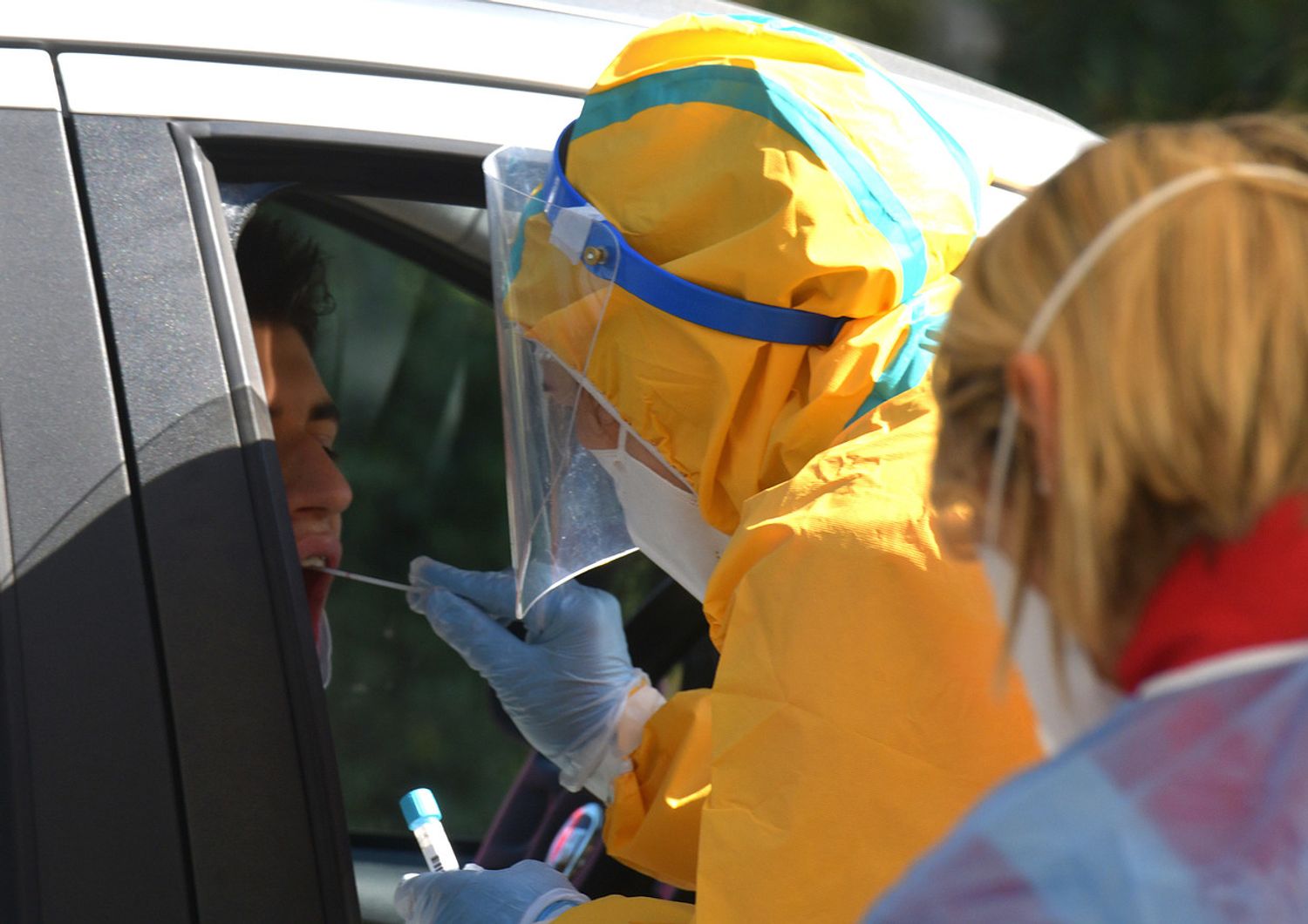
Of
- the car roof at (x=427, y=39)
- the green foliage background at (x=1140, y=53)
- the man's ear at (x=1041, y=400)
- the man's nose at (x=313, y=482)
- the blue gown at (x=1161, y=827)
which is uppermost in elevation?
the green foliage background at (x=1140, y=53)

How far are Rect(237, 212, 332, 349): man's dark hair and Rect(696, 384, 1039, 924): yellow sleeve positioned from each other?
916mm

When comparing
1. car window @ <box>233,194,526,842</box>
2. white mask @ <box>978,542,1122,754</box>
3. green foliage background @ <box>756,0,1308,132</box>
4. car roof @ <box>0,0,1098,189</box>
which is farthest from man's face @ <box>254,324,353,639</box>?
green foliage background @ <box>756,0,1308,132</box>

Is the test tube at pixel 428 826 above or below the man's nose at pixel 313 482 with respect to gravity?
below

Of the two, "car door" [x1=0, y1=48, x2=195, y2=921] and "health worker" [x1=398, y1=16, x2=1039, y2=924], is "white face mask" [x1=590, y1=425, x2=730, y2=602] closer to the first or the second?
"health worker" [x1=398, y1=16, x2=1039, y2=924]

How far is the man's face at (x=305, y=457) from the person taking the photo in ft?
6.31

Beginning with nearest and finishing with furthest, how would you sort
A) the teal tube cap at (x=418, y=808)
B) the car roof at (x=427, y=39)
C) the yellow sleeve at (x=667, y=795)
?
1. the car roof at (x=427, y=39)
2. the yellow sleeve at (x=667, y=795)
3. the teal tube cap at (x=418, y=808)

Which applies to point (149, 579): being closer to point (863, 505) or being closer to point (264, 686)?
point (264, 686)

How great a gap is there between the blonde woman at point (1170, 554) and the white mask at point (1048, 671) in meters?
0.04

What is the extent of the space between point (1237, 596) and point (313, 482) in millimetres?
1480

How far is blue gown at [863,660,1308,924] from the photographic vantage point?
66 cm

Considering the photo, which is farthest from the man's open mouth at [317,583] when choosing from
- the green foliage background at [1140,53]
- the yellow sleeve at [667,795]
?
the green foliage background at [1140,53]

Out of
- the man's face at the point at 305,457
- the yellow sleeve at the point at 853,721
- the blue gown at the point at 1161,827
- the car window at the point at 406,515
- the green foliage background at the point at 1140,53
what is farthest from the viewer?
the green foliage background at the point at 1140,53

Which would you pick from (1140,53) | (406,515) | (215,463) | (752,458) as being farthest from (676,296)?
(1140,53)

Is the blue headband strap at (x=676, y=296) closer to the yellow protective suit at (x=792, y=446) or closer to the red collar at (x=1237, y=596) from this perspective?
the yellow protective suit at (x=792, y=446)
